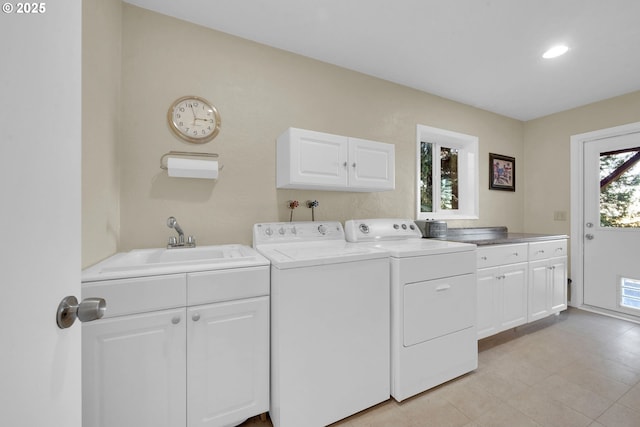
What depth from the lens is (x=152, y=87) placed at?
65.6 inches

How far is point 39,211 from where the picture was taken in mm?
446

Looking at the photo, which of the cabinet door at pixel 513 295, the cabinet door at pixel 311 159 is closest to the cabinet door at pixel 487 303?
the cabinet door at pixel 513 295

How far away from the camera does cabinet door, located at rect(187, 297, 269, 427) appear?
3.87 feet

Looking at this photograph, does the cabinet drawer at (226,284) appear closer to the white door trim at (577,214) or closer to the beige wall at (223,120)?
the beige wall at (223,120)

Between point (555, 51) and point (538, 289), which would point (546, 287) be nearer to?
point (538, 289)

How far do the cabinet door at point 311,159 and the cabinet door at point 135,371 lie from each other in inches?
43.0

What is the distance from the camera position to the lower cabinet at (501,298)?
6.82 ft

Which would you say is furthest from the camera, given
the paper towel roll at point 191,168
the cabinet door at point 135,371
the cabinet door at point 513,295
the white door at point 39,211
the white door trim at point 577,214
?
the white door trim at point 577,214

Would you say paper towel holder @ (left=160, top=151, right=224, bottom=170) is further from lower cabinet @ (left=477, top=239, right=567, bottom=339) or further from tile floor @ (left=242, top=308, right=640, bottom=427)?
lower cabinet @ (left=477, top=239, right=567, bottom=339)

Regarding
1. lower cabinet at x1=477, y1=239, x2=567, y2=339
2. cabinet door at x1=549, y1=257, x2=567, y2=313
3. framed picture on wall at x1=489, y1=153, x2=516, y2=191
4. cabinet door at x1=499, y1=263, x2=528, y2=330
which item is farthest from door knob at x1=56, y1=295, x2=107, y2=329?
framed picture on wall at x1=489, y1=153, x2=516, y2=191

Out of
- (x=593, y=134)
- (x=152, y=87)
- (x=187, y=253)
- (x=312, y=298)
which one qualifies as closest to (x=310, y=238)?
(x=312, y=298)

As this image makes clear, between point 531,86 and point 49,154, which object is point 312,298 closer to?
point 49,154

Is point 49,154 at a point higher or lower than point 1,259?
higher

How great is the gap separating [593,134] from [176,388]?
453 centimetres
